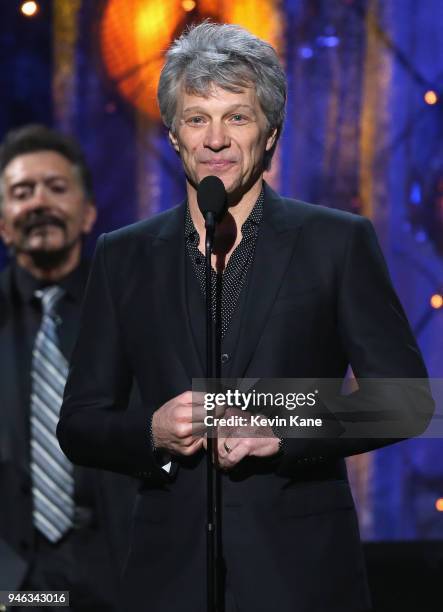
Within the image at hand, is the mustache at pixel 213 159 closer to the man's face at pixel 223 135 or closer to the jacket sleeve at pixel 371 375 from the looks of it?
the man's face at pixel 223 135

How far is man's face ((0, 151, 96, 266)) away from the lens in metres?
3.69

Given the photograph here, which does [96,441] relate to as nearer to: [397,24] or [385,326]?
[385,326]

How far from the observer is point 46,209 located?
3699 millimetres

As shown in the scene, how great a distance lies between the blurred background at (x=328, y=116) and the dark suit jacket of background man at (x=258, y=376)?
4.76 ft

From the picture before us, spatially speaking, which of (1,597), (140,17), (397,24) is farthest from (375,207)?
(1,597)

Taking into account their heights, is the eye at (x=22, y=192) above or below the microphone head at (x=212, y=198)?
above

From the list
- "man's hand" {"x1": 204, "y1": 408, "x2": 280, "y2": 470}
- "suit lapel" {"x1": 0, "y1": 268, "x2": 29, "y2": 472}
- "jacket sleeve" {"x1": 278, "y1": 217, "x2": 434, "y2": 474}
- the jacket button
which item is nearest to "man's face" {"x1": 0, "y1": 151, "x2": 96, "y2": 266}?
"suit lapel" {"x1": 0, "y1": 268, "x2": 29, "y2": 472}

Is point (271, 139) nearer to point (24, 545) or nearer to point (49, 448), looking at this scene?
point (49, 448)

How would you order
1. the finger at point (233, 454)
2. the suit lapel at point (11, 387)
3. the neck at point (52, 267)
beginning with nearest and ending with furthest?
1. the finger at point (233, 454)
2. the suit lapel at point (11, 387)
3. the neck at point (52, 267)

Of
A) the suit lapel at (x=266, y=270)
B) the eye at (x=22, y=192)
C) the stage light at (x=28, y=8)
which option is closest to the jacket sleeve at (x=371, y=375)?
the suit lapel at (x=266, y=270)

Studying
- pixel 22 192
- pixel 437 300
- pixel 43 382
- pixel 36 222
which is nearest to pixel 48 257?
pixel 36 222

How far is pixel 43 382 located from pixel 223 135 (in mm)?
1502

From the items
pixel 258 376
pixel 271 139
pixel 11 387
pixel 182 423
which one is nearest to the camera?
pixel 182 423

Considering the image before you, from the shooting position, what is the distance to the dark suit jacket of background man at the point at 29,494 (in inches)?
132
